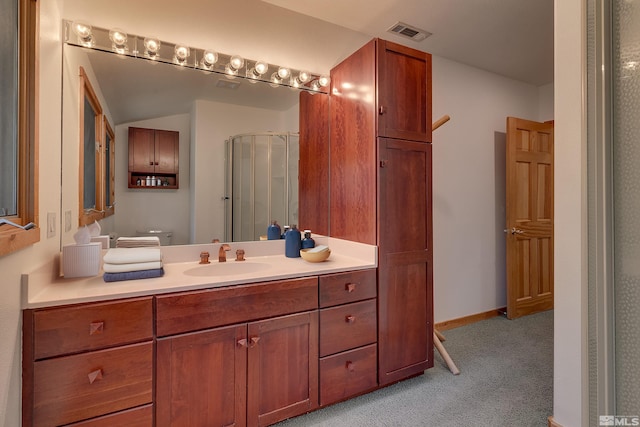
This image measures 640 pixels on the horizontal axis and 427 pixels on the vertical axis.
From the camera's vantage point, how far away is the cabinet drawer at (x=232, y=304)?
135cm

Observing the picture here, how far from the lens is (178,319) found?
53.8 inches

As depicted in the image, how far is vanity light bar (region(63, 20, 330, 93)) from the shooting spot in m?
1.64

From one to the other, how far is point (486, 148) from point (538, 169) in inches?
27.6

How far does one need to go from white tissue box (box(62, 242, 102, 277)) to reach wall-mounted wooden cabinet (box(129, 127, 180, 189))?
0.52 m

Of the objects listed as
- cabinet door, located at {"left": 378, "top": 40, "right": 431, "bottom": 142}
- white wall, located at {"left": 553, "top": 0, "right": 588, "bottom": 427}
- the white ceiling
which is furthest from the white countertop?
the white ceiling

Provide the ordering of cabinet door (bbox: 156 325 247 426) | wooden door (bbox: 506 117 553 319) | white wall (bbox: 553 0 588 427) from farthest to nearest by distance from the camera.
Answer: wooden door (bbox: 506 117 553 319) → white wall (bbox: 553 0 588 427) → cabinet door (bbox: 156 325 247 426)

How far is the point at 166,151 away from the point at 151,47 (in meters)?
0.61

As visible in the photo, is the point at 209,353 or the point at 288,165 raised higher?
the point at 288,165

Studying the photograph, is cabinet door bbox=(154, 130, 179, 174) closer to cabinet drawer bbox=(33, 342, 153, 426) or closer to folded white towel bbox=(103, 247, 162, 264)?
folded white towel bbox=(103, 247, 162, 264)

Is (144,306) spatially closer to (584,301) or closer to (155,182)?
(155,182)

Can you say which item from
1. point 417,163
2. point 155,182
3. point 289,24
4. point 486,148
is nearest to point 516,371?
point 417,163

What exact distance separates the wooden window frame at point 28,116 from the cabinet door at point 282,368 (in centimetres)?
102

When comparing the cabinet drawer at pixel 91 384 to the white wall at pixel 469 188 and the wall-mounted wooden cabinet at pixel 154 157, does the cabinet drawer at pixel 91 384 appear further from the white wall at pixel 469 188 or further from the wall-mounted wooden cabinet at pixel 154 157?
the white wall at pixel 469 188

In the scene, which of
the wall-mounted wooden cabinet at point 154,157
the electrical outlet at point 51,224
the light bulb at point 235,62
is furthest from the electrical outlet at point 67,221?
the light bulb at point 235,62
